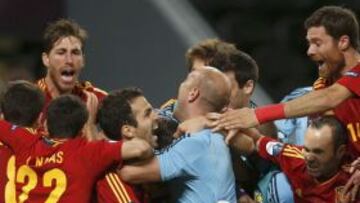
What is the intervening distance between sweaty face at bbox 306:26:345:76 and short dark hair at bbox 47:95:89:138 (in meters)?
1.23

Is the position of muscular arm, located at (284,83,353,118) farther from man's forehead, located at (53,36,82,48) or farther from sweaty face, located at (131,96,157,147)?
man's forehead, located at (53,36,82,48)

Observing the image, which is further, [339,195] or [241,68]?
[241,68]

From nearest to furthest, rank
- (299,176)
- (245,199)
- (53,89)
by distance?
(299,176), (245,199), (53,89)

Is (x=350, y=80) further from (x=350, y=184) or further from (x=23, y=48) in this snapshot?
(x=23, y=48)

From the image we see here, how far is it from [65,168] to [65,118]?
0.20m

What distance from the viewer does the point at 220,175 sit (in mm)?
4559

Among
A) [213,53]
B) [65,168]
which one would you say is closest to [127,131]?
[65,168]

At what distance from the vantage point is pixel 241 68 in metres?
5.23

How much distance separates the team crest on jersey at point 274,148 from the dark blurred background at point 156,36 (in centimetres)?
296

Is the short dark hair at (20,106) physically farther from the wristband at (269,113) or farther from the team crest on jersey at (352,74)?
the team crest on jersey at (352,74)

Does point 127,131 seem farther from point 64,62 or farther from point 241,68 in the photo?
point 64,62

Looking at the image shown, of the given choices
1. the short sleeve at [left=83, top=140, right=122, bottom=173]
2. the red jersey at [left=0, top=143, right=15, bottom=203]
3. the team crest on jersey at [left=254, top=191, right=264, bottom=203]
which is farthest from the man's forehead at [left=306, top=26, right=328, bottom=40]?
the red jersey at [left=0, top=143, right=15, bottom=203]

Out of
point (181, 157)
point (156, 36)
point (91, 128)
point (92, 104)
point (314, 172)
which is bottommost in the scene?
point (314, 172)

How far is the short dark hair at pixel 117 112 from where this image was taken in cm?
457
